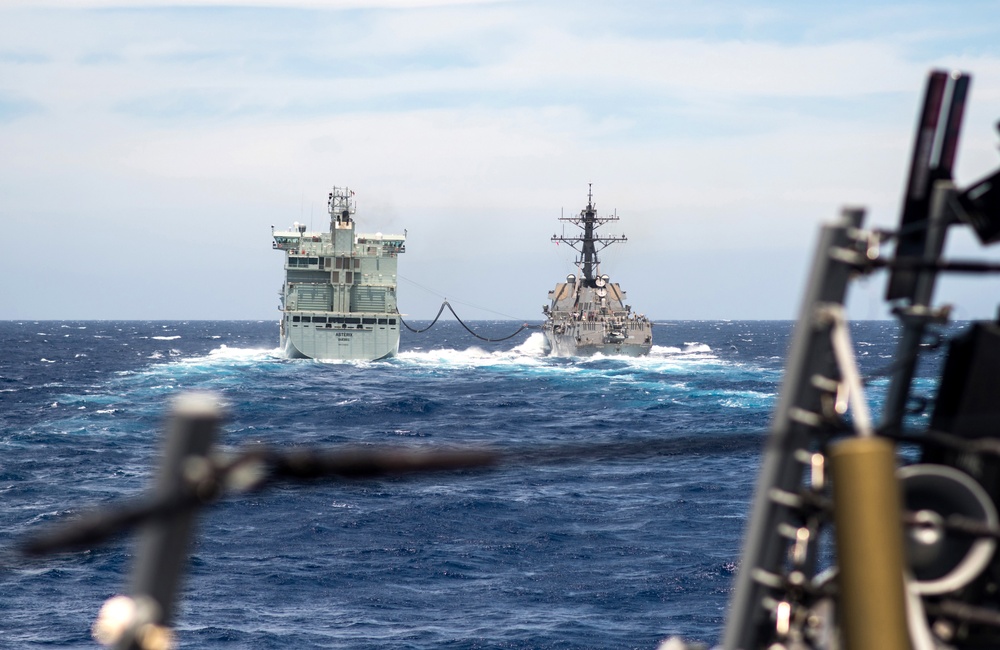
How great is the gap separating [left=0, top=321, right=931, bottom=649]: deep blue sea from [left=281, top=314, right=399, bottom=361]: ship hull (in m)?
33.3

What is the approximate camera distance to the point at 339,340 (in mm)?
95875

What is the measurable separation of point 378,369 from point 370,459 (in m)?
87.0

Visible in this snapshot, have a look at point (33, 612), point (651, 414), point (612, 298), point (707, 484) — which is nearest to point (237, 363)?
point (612, 298)

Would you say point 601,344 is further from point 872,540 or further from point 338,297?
point 872,540

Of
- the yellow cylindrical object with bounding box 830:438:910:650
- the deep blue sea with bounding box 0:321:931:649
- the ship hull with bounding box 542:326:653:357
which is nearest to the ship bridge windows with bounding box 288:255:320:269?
the ship hull with bounding box 542:326:653:357

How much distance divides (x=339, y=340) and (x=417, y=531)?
2681 inches

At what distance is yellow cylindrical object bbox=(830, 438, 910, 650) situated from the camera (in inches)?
131

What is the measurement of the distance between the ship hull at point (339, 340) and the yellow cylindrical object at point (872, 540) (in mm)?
93197

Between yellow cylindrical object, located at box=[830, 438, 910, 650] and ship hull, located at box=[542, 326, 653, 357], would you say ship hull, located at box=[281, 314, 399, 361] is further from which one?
yellow cylindrical object, located at box=[830, 438, 910, 650]

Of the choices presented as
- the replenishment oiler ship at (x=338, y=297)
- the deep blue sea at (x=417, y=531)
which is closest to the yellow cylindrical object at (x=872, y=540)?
the deep blue sea at (x=417, y=531)

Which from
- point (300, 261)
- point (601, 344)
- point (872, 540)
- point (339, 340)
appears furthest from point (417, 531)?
point (601, 344)

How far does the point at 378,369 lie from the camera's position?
8938 cm

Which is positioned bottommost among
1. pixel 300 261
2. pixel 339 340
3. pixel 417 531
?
pixel 417 531

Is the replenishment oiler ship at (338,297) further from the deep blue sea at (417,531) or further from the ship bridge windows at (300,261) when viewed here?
the deep blue sea at (417,531)
